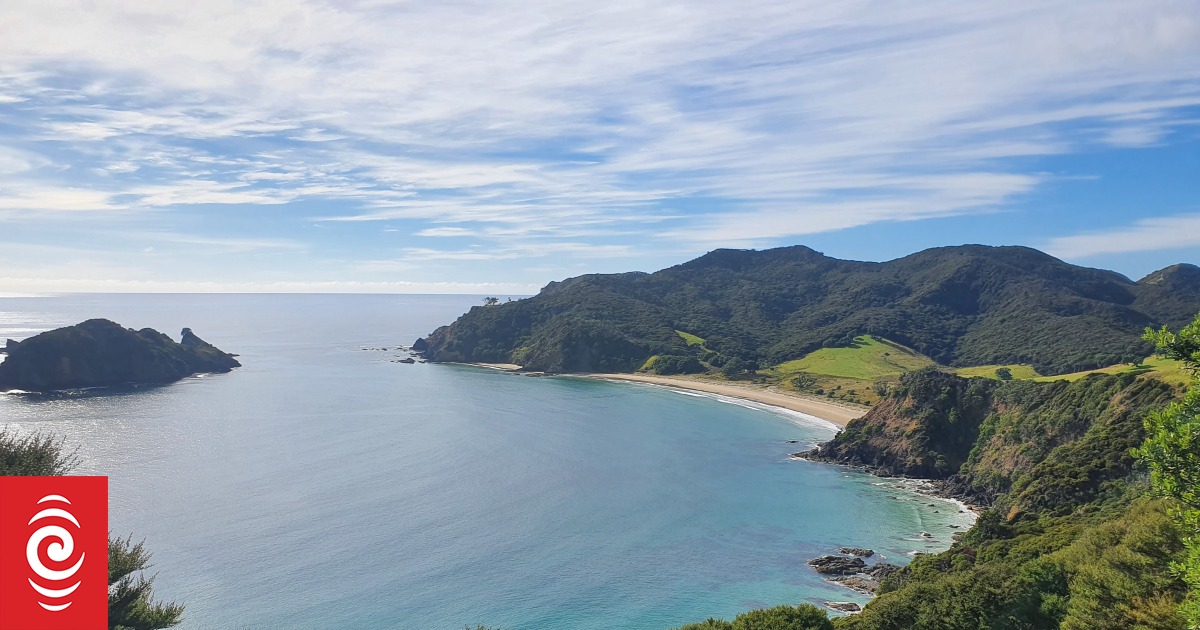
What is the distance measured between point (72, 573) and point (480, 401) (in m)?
105

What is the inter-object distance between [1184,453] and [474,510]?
169ft

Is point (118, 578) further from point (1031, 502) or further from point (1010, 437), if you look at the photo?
point (1010, 437)

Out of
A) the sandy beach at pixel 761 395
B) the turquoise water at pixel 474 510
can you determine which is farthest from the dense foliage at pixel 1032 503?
the sandy beach at pixel 761 395

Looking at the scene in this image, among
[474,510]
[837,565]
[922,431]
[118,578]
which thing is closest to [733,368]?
[922,431]

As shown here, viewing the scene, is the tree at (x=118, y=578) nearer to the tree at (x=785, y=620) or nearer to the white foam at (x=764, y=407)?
the tree at (x=785, y=620)

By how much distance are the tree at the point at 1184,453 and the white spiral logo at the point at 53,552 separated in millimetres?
26095

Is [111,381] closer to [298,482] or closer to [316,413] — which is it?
[316,413]

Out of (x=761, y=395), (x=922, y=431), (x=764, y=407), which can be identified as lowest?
(x=764, y=407)

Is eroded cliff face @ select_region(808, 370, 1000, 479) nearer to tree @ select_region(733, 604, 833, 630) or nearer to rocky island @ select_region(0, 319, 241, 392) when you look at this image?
tree @ select_region(733, 604, 833, 630)

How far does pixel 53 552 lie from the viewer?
16.2 meters

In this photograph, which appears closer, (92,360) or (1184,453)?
(1184,453)

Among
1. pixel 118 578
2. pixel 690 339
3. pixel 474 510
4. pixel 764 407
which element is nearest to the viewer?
pixel 118 578

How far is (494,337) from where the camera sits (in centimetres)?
18675

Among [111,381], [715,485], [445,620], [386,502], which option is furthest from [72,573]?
[111,381]
